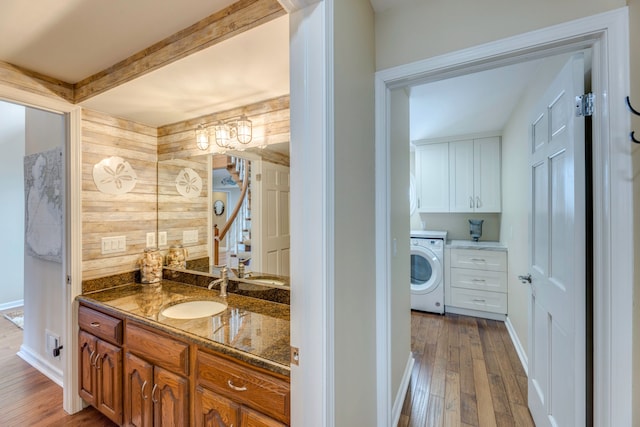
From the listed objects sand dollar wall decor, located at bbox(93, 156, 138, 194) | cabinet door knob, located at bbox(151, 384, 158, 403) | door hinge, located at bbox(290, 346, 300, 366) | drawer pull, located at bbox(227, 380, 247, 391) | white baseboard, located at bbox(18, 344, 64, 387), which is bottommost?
white baseboard, located at bbox(18, 344, 64, 387)

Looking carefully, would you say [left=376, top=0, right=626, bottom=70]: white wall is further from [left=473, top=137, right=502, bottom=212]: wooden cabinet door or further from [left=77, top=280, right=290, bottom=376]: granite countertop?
[left=473, top=137, right=502, bottom=212]: wooden cabinet door

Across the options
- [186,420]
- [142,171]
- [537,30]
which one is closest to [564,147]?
[537,30]

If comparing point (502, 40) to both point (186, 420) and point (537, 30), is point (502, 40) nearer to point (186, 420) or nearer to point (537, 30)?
point (537, 30)

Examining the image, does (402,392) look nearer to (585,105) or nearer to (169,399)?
(169,399)

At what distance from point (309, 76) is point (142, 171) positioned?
1960 mm

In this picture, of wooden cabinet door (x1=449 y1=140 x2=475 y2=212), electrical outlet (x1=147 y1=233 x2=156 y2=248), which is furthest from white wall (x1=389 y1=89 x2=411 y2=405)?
electrical outlet (x1=147 y1=233 x2=156 y2=248)

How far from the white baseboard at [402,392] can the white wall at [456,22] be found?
200cm

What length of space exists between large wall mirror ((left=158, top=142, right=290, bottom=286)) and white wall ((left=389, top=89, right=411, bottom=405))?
2.23 feet

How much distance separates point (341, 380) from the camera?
0.96m

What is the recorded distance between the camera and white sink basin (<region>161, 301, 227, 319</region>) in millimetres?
1622

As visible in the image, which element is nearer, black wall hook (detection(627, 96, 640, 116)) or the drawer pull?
black wall hook (detection(627, 96, 640, 116))

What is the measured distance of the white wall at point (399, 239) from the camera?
5.45 ft

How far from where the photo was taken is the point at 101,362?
1659 millimetres

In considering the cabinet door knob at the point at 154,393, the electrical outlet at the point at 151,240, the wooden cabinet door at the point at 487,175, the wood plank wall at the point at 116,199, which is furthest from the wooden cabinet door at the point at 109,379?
the wooden cabinet door at the point at 487,175
